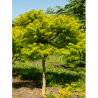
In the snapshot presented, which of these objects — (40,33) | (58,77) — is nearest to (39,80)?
(58,77)

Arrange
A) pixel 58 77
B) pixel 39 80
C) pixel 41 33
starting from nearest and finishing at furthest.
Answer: pixel 41 33, pixel 39 80, pixel 58 77

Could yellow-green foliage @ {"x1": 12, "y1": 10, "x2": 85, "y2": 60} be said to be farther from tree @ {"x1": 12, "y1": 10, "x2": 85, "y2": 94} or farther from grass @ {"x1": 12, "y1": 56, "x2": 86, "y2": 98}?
grass @ {"x1": 12, "y1": 56, "x2": 86, "y2": 98}

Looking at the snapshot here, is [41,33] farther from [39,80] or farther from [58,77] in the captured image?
[58,77]

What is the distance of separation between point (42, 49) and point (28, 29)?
143 centimetres

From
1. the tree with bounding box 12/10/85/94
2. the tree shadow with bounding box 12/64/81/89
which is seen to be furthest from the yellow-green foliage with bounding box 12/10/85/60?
the tree shadow with bounding box 12/64/81/89

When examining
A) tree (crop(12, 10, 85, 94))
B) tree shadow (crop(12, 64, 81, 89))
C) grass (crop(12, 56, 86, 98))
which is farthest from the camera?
grass (crop(12, 56, 86, 98))

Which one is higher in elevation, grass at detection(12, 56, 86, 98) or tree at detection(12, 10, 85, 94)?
tree at detection(12, 10, 85, 94)

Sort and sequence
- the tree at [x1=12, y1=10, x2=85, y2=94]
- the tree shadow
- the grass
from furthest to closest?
the grass < the tree shadow < the tree at [x1=12, y1=10, x2=85, y2=94]

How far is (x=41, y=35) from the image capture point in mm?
6605

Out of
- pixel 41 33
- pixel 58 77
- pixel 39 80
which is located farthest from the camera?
pixel 58 77

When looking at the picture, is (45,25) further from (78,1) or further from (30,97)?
(78,1)

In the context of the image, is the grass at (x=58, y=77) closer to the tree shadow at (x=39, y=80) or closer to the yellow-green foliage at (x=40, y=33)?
the tree shadow at (x=39, y=80)

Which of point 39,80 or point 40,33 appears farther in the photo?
point 39,80
